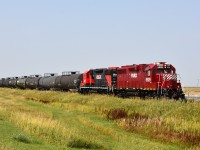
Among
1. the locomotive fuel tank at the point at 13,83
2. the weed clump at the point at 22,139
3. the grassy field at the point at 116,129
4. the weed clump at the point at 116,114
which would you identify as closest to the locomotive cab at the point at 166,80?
the grassy field at the point at 116,129

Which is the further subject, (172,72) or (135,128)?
(172,72)

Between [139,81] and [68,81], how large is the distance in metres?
22.7

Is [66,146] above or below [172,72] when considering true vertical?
below

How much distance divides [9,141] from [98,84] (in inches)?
1477

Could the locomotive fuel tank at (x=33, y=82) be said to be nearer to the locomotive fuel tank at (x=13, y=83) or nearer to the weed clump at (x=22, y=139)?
the locomotive fuel tank at (x=13, y=83)

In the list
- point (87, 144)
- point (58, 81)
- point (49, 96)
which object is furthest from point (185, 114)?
point (58, 81)

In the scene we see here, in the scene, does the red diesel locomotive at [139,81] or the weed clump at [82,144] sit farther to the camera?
the red diesel locomotive at [139,81]

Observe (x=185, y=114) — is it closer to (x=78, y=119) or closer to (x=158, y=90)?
(x=78, y=119)

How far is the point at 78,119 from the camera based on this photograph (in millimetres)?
28266

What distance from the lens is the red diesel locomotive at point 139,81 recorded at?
37.5 m

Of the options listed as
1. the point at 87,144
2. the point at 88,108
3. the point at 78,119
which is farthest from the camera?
the point at 88,108

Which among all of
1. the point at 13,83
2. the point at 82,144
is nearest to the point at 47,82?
the point at 13,83

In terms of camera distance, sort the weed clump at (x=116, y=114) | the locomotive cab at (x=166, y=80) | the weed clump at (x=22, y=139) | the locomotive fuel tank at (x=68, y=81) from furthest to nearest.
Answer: the locomotive fuel tank at (x=68, y=81) → the locomotive cab at (x=166, y=80) → the weed clump at (x=116, y=114) → the weed clump at (x=22, y=139)

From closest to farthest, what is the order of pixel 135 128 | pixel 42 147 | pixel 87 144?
pixel 42 147 < pixel 87 144 < pixel 135 128
